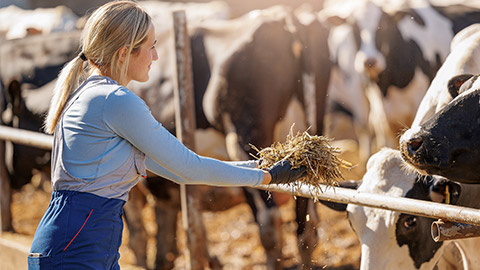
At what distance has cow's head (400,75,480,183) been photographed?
2.53 metres

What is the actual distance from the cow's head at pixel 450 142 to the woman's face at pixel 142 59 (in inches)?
41.0

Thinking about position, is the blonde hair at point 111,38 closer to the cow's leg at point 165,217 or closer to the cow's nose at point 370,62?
the cow's leg at point 165,217

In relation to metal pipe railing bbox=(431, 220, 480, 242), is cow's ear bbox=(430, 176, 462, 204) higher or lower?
lower

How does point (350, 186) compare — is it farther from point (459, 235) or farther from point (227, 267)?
point (227, 267)

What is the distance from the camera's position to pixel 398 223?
10.3ft

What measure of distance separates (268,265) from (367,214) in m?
2.23

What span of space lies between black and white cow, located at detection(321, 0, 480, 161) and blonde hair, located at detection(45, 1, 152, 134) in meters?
4.89

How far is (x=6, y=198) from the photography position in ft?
20.6

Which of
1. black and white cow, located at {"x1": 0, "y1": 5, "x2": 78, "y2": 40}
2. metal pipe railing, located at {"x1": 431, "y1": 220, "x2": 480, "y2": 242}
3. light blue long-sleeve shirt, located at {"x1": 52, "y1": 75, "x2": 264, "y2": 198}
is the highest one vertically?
light blue long-sleeve shirt, located at {"x1": 52, "y1": 75, "x2": 264, "y2": 198}

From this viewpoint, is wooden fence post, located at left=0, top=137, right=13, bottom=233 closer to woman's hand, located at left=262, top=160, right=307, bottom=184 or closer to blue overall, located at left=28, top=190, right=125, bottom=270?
blue overall, located at left=28, top=190, right=125, bottom=270

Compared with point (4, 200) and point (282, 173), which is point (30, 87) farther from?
point (282, 173)

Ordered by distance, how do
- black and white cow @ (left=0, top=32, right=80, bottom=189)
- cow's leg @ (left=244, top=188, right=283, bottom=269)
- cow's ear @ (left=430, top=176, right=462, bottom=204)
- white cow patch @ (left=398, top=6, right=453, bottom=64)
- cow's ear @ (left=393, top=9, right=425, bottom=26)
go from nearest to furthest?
cow's ear @ (left=430, top=176, right=462, bottom=204) → cow's leg @ (left=244, top=188, right=283, bottom=269) → white cow patch @ (left=398, top=6, right=453, bottom=64) → cow's ear @ (left=393, top=9, right=425, bottom=26) → black and white cow @ (left=0, top=32, right=80, bottom=189)

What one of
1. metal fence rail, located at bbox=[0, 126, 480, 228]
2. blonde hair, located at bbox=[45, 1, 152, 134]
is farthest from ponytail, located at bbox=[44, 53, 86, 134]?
metal fence rail, located at bbox=[0, 126, 480, 228]

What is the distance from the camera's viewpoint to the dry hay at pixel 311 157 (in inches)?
89.2
